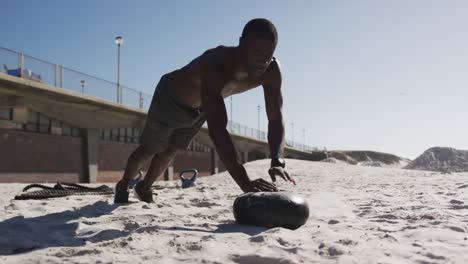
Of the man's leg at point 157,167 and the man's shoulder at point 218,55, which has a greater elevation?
the man's shoulder at point 218,55

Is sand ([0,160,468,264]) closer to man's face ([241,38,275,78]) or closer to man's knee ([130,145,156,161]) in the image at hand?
man's knee ([130,145,156,161])

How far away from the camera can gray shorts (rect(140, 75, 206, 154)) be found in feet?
12.2

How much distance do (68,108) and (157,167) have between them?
42.8 ft

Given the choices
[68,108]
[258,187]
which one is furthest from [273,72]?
[68,108]

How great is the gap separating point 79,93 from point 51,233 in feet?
43.5

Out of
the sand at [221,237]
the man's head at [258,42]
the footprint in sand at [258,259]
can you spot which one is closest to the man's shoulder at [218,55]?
the man's head at [258,42]

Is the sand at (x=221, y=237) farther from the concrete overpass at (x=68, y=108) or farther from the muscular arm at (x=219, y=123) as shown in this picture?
the concrete overpass at (x=68, y=108)

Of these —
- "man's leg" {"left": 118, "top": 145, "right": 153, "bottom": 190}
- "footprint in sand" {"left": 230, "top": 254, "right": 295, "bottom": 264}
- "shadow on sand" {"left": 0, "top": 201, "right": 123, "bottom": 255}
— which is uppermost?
"man's leg" {"left": 118, "top": 145, "right": 153, "bottom": 190}

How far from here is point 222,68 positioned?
2.90 m

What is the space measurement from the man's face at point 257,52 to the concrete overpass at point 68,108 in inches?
447

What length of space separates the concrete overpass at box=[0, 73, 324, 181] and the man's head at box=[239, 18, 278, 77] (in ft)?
37.2

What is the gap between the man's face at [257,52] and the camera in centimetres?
270

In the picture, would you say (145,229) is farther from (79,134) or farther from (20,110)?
(79,134)

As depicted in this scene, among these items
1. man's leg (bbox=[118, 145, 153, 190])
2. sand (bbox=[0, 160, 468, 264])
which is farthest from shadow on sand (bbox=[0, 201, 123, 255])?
man's leg (bbox=[118, 145, 153, 190])
